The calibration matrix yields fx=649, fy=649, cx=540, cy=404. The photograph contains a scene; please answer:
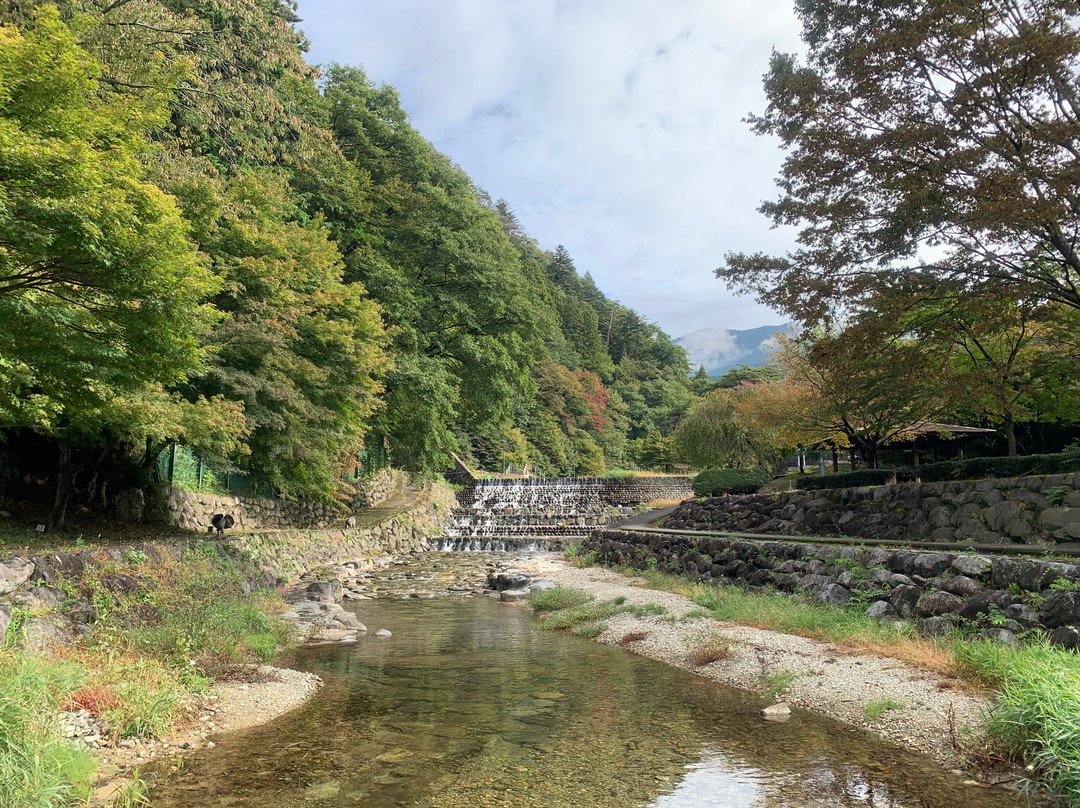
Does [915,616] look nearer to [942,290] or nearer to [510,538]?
[942,290]

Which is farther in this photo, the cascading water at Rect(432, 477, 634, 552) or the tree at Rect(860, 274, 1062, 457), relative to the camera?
the cascading water at Rect(432, 477, 634, 552)

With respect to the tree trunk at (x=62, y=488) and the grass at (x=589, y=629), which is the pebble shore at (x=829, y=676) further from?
the tree trunk at (x=62, y=488)

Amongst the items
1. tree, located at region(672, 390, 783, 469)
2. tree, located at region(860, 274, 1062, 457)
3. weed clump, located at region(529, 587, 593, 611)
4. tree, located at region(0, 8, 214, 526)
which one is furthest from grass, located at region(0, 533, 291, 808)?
tree, located at region(672, 390, 783, 469)

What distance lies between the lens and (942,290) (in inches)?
437

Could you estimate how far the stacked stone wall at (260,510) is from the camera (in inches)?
679

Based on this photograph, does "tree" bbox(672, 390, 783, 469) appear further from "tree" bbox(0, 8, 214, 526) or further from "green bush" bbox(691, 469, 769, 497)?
"tree" bbox(0, 8, 214, 526)

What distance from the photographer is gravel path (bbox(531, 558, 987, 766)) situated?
6055 mm

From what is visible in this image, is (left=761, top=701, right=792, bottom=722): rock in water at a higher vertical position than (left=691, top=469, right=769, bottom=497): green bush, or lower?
lower

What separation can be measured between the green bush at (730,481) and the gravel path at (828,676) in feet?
44.1

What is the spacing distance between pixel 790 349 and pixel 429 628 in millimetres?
18316

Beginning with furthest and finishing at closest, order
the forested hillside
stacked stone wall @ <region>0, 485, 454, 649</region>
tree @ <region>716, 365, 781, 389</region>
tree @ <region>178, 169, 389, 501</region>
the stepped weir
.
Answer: tree @ <region>716, 365, 781, 389</region> → the stepped weir → tree @ <region>178, 169, 389, 501</region> → stacked stone wall @ <region>0, 485, 454, 649</region> → the forested hillside

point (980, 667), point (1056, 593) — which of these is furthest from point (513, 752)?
point (1056, 593)

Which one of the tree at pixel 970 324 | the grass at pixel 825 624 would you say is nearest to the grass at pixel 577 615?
the grass at pixel 825 624

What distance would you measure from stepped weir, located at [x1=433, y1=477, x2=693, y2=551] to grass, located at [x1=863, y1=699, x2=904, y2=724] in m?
20.0
